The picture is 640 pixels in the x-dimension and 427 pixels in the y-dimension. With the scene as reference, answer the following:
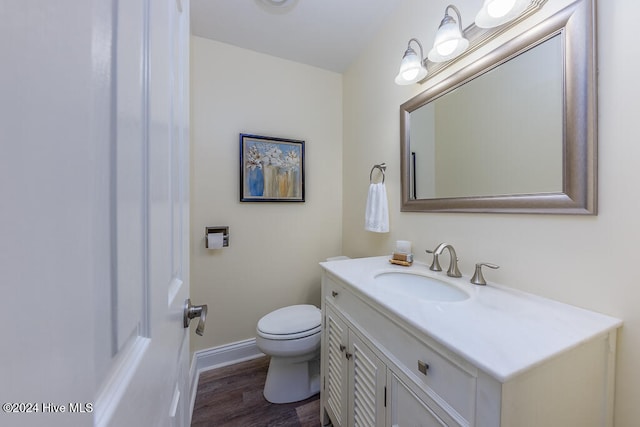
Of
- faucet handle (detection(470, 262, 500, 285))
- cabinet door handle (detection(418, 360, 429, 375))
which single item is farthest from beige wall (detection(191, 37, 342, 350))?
cabinet door handle (detection(418, 360, 429, 375))

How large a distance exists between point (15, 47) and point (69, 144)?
65mm

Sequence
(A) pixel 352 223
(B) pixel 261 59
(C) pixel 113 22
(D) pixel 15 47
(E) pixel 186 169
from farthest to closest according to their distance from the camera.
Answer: (A) pixel 352 223, (B) pixel 261 59, (E) pixel 186 169, (C) pixel 113 22, (D) pixel 15 47

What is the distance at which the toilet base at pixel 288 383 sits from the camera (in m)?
1.42

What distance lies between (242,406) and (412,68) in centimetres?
213

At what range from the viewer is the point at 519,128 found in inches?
35.4

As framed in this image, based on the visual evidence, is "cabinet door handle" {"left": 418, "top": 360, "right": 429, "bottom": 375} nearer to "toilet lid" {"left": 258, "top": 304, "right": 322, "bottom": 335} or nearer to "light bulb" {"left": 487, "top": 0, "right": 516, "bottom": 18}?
"toilet lid" {"left": 258, "top": 304, "right": 322, "bottom": 335}

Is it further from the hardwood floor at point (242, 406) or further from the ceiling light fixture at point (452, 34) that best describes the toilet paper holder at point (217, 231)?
the ceiling light fixture at point (452, 34)

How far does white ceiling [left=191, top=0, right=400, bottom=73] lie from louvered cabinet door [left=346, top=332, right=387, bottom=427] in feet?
6.04

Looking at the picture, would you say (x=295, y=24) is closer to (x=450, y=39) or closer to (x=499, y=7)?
(x=450, y=39)

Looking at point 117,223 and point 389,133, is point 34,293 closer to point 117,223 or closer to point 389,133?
point 117,223

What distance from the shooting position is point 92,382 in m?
0.21

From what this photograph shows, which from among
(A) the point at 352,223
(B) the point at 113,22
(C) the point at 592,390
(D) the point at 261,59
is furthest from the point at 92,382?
(D) the point at 261,59

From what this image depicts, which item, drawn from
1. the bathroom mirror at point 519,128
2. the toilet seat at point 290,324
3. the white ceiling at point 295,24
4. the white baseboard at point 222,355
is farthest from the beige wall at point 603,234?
the white baseboard at point 222,355

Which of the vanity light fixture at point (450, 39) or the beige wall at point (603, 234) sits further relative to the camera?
the vanity light fixture at point (450, 39)
